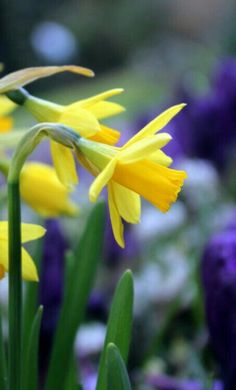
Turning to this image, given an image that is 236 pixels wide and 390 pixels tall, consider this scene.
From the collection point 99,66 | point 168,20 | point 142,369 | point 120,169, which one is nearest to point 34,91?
point 99,66

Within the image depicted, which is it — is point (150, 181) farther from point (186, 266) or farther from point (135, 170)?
point (186, 266)

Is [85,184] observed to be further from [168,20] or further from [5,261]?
[168,20]

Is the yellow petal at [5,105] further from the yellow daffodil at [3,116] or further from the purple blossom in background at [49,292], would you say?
the purple blossom in background at [49,292]

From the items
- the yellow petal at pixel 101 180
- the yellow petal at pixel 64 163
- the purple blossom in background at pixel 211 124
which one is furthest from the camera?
the purple blossom in background at pixel 211 124

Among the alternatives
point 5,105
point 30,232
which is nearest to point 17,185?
point 30,232

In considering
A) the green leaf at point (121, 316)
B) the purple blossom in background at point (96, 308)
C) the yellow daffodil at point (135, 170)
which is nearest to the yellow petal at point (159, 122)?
the yellow daffodil at point (135, 170)

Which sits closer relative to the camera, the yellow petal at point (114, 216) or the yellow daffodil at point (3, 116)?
the yellow petal at point (114, 216)
